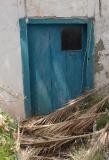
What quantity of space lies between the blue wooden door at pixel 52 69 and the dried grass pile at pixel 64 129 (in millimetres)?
509

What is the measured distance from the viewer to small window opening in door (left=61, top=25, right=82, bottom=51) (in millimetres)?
9078

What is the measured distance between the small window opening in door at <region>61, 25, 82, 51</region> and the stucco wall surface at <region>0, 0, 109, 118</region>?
0.36m

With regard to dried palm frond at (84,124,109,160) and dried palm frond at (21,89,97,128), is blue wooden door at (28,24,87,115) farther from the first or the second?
dried palm frond at (84,124,109,160)

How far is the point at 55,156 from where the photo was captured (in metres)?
7.84

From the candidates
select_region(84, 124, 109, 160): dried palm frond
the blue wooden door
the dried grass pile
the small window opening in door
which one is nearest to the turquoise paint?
the blue wooden door

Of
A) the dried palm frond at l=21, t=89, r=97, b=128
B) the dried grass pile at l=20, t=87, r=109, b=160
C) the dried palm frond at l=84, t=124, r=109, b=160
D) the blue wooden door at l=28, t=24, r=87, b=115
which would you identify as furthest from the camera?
the blue wooden door at l=28, t=24, r=87, b=115

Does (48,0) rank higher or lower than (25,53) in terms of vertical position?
higher

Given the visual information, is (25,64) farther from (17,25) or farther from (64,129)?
(64,129)

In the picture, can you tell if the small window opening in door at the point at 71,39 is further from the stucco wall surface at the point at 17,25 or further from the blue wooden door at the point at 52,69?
the stucco wall surface at the point at 17,25

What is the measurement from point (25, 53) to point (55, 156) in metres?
2.15

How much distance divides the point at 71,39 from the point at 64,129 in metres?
1.97

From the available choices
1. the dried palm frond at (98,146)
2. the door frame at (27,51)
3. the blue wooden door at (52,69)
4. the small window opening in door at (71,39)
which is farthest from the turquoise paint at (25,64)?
the dried palm frond at (98,146)

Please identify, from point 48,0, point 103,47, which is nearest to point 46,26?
point 48,0

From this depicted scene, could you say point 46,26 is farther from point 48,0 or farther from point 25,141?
point 25,141
